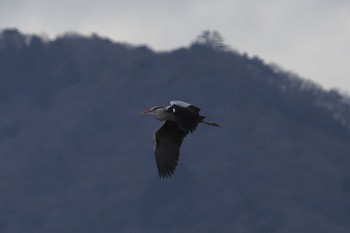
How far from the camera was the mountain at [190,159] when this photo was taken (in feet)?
542

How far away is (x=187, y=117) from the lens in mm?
49281

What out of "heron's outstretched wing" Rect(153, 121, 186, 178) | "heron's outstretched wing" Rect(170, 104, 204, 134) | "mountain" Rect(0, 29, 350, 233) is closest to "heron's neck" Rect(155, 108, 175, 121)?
"heron's outstretched wing" Rect(153, 121, 186, 178)

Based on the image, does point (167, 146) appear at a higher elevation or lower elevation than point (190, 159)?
lower

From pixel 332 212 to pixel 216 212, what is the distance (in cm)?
1191

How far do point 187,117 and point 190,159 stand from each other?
126285 mm

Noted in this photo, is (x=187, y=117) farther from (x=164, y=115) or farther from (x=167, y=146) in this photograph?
(x=167, y=146)

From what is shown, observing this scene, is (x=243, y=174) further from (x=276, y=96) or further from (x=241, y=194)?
(x=276, y=96)

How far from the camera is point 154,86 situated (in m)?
198

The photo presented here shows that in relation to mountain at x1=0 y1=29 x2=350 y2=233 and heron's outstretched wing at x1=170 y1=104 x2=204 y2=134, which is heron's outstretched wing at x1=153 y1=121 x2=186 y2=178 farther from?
mountain at x1=0 y1=29 x2=350 y2=233

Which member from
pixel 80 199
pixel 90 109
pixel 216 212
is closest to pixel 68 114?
pixel 90 109

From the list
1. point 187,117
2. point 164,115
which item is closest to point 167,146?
point 164,115

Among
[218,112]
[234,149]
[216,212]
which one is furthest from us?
[218,112]

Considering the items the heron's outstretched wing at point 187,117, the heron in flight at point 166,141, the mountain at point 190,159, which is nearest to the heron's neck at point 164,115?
the heron in flight at point 166,141

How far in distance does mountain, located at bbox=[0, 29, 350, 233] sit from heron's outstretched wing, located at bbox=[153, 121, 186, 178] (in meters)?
102
